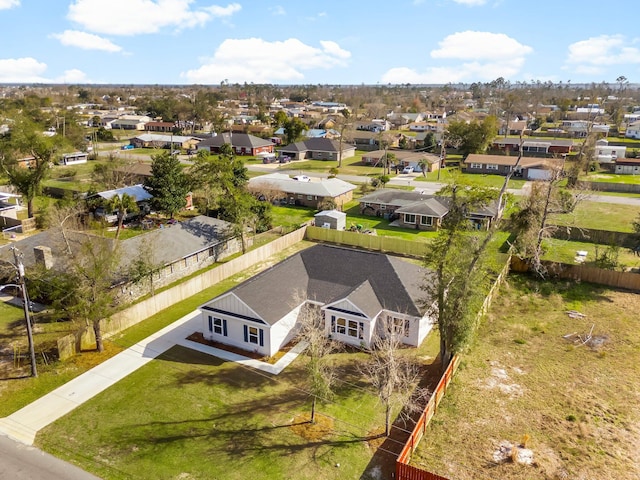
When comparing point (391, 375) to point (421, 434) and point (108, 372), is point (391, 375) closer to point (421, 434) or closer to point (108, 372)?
point (421, 434)

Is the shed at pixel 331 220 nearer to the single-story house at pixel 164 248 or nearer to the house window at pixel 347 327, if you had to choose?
the single-story house at pixel 164 248

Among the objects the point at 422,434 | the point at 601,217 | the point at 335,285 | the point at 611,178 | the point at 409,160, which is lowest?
the point at 422,434

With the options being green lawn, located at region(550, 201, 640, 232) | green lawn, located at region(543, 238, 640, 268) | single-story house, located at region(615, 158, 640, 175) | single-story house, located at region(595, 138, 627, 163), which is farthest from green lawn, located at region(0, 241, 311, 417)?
single-story house, located at region(595, 138, 627, 163)

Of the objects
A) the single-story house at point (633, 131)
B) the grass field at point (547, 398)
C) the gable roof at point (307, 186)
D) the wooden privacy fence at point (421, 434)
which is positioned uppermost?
the single-story house at point (633, 131)

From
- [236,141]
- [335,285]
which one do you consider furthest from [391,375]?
[236,141]

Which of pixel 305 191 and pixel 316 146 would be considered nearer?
pixel 305 191

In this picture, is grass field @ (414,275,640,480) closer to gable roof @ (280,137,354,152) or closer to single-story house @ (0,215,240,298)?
single-story house @ (0,215,240,298)

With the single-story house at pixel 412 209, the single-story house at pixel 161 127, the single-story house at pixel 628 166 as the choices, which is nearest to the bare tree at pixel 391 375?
the single-story house at pixel 412 209

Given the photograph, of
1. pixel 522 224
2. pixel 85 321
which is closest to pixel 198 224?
pixel 85 321
